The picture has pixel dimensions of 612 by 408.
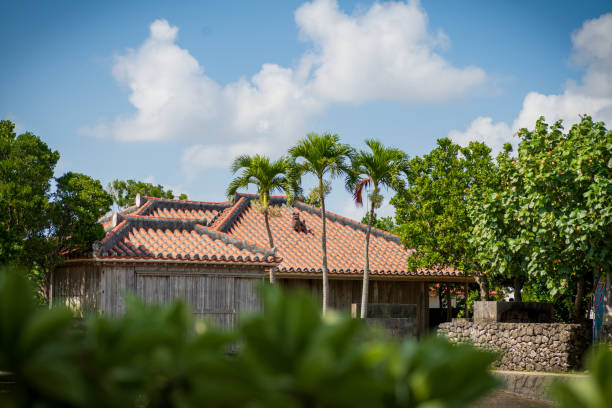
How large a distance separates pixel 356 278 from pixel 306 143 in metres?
5.70

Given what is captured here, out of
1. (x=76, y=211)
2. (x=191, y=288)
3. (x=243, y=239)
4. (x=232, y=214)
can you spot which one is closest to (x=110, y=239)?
(x=76, y=211)

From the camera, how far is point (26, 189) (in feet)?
52.4

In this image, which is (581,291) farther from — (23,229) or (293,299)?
(293,299)

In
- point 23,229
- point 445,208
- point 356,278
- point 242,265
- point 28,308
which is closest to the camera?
point 28,308

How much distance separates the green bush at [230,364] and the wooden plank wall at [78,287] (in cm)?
1690

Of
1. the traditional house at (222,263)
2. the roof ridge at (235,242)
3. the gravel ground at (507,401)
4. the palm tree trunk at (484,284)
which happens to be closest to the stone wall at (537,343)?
the gravel ground at (507,401)

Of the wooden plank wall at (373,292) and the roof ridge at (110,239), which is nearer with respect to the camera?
the roof ridge at (110,239)

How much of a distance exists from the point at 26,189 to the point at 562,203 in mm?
12725

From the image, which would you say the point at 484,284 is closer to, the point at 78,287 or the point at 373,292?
the point at 373,292

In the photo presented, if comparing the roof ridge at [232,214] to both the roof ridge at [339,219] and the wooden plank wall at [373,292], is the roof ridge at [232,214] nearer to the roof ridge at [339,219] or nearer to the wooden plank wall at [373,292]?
the roof ridge at [339,219]

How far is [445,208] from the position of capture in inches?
846

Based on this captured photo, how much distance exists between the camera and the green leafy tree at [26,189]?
52.4 ft

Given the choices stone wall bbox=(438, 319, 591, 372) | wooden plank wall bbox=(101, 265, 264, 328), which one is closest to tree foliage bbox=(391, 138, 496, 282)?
stone wall bbox=(438, 319, 591, 372)

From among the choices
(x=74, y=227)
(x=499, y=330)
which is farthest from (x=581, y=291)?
(x=74, y=227)
